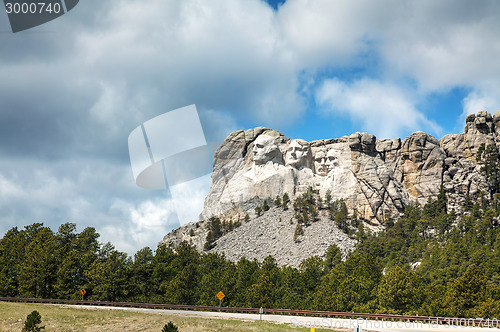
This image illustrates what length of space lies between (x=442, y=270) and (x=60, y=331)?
6639 centimetres

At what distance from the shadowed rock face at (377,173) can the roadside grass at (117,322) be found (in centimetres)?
12910

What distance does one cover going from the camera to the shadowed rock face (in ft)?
556

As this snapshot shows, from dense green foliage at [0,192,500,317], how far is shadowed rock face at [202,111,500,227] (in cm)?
6911

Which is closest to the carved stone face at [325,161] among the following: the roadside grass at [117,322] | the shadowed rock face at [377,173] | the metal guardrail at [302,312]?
the shadowed rock face at [377,173]

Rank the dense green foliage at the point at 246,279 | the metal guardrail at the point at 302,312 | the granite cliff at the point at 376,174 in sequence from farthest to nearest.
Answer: the granite cliff at the point at 376,174 → the dense green foliage at the point at 246,279 → the metal guardrail at the point at 302,312

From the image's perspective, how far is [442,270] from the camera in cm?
8356

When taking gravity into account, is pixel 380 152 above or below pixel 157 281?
above

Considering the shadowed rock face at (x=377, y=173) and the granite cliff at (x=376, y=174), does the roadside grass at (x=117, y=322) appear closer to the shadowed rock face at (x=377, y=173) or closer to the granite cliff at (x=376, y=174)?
the granite cliff at (x=376, y=174)

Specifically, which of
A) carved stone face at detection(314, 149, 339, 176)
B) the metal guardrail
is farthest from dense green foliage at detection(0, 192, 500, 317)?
carved stone face at detection(314, 149, 339, 176)

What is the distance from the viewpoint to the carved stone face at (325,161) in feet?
639

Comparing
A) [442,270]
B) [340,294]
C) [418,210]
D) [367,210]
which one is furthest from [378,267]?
[367,210]

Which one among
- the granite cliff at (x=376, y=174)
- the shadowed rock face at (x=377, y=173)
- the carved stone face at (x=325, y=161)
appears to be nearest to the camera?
the granite cliff at (x=376, y=174)

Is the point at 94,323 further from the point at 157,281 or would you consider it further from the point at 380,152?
the point at 380,152

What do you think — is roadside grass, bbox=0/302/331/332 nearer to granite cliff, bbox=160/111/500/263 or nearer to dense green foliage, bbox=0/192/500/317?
dense green foliage, bbox=0/192/500/317
